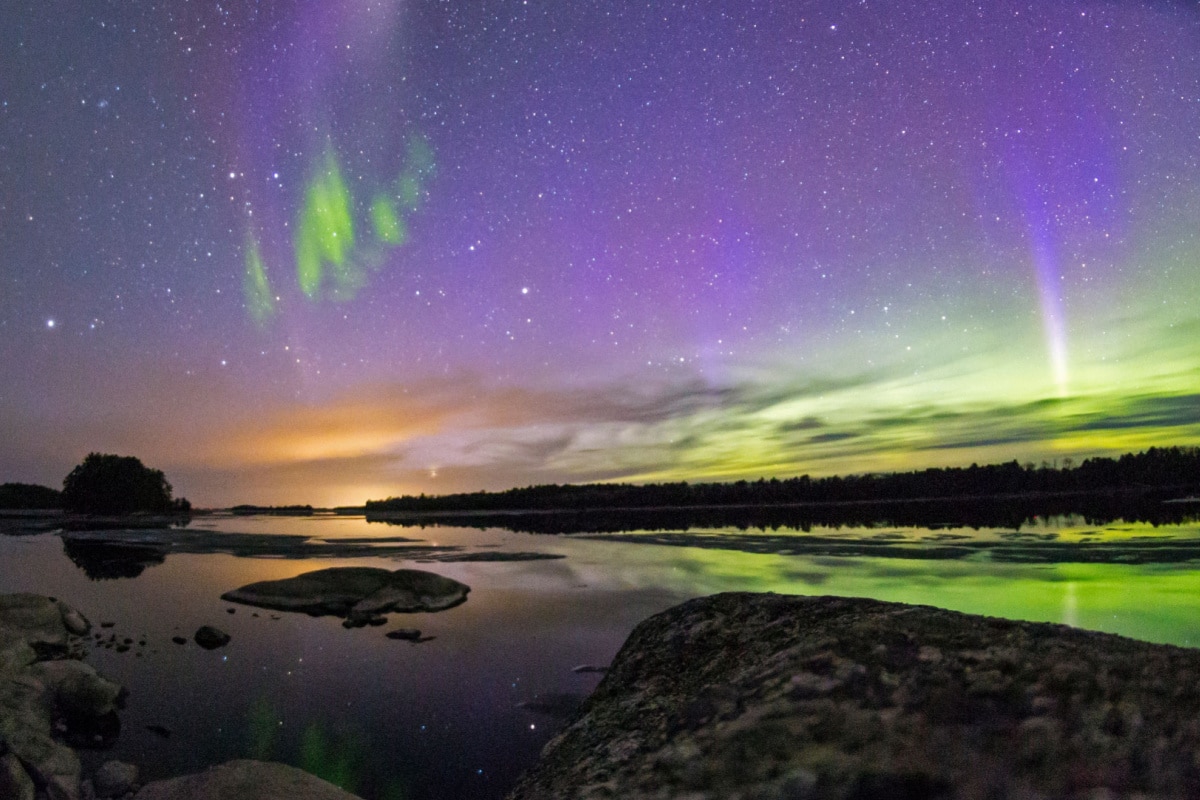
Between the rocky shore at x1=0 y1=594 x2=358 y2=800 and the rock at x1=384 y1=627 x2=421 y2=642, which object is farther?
the rock at x1=384 y1=627 x2=421 y2=642

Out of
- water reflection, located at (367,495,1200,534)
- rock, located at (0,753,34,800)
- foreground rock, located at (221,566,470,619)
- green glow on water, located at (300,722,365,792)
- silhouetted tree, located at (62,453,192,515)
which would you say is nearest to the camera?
rock, located at (0,753,34,800)

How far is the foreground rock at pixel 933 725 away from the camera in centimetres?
146

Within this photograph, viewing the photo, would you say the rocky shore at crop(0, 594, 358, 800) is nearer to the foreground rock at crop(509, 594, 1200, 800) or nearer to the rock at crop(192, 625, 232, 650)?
the rock at crop(192, 625, 232, 650)

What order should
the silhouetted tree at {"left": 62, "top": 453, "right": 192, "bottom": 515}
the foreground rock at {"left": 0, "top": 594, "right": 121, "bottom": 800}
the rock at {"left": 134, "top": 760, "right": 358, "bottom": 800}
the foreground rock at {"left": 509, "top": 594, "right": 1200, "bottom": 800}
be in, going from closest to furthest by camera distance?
the foreground rock at {"left": 509, "top": 594, "right": 1200, "bottom": 800}, the rock at {"left": 134, "top": 760, "right": 358, "bottom": 800}, the foreground rock at {"left": 0, "top": 594, "right": 121, "bottom": 800}, the silhouetted tree at {"left": 62, "top": 453, "right": 192, "bottom": 515}

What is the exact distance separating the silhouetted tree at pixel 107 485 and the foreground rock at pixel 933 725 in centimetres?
12098

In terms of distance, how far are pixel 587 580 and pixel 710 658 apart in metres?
18.0

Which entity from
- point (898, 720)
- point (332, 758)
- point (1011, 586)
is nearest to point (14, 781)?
point (332, 758)

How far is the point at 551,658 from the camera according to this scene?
37.8 ft

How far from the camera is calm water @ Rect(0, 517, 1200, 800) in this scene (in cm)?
809

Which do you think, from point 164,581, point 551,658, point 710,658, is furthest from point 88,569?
point 710,658

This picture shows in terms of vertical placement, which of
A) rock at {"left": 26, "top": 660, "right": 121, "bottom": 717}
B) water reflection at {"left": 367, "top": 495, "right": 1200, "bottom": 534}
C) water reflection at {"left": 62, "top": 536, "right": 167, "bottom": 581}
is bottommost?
water reflection at {"left": 367, "top": 495, "right": 1200, "bottom": 534}

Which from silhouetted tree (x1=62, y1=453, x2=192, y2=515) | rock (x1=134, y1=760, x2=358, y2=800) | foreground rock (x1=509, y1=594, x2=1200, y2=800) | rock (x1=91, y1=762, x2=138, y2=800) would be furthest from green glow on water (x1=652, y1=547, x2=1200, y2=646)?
silhouetted tree (x1=62, y1=453, x2=192, y2=515)

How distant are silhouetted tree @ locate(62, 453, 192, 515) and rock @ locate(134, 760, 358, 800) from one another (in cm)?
11481

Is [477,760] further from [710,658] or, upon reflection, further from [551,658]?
[710,658]
